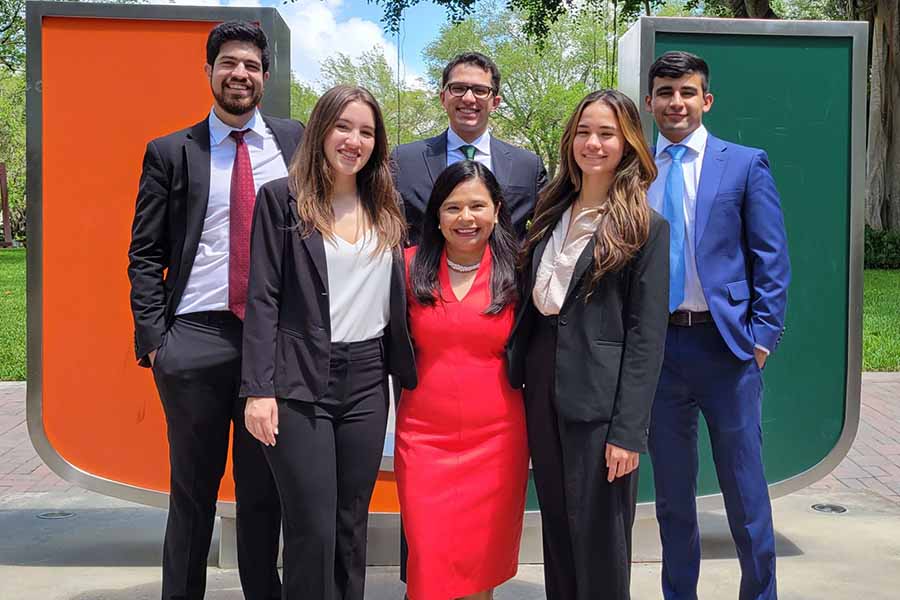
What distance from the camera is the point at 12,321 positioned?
490 inches

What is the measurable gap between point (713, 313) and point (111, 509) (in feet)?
11.6

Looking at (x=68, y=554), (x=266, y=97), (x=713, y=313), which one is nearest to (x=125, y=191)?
(x=266, y=97)

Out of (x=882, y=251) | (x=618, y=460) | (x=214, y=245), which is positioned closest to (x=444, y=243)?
(x=214, y=245)

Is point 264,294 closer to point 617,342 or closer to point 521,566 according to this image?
point 617,342

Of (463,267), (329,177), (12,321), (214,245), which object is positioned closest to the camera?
(329,177)

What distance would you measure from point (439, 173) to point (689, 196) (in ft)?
2.90

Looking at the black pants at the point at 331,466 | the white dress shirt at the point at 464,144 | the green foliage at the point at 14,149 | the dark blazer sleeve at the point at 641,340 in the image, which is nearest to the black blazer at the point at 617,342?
the dark blazer sleeve at the point at 641,340

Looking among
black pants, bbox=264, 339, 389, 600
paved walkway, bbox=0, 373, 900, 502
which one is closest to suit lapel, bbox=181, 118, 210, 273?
black pants, bbox=264, 339, 389, 600

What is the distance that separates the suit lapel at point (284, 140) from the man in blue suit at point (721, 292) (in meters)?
1.25

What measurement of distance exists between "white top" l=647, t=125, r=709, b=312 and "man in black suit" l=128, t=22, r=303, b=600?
1.29 meters

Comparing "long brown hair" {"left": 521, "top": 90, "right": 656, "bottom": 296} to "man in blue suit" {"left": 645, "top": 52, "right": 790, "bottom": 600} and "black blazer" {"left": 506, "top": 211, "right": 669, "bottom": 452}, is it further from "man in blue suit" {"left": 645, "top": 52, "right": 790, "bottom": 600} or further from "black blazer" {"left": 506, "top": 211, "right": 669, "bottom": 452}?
"man in blue suit" {"left": 645, "top": 52, "right": 790, "bottom": 600}

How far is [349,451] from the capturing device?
291cm

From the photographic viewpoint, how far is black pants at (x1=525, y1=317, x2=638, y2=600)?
112 inches

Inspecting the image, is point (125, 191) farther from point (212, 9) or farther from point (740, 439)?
point (740, 439)
